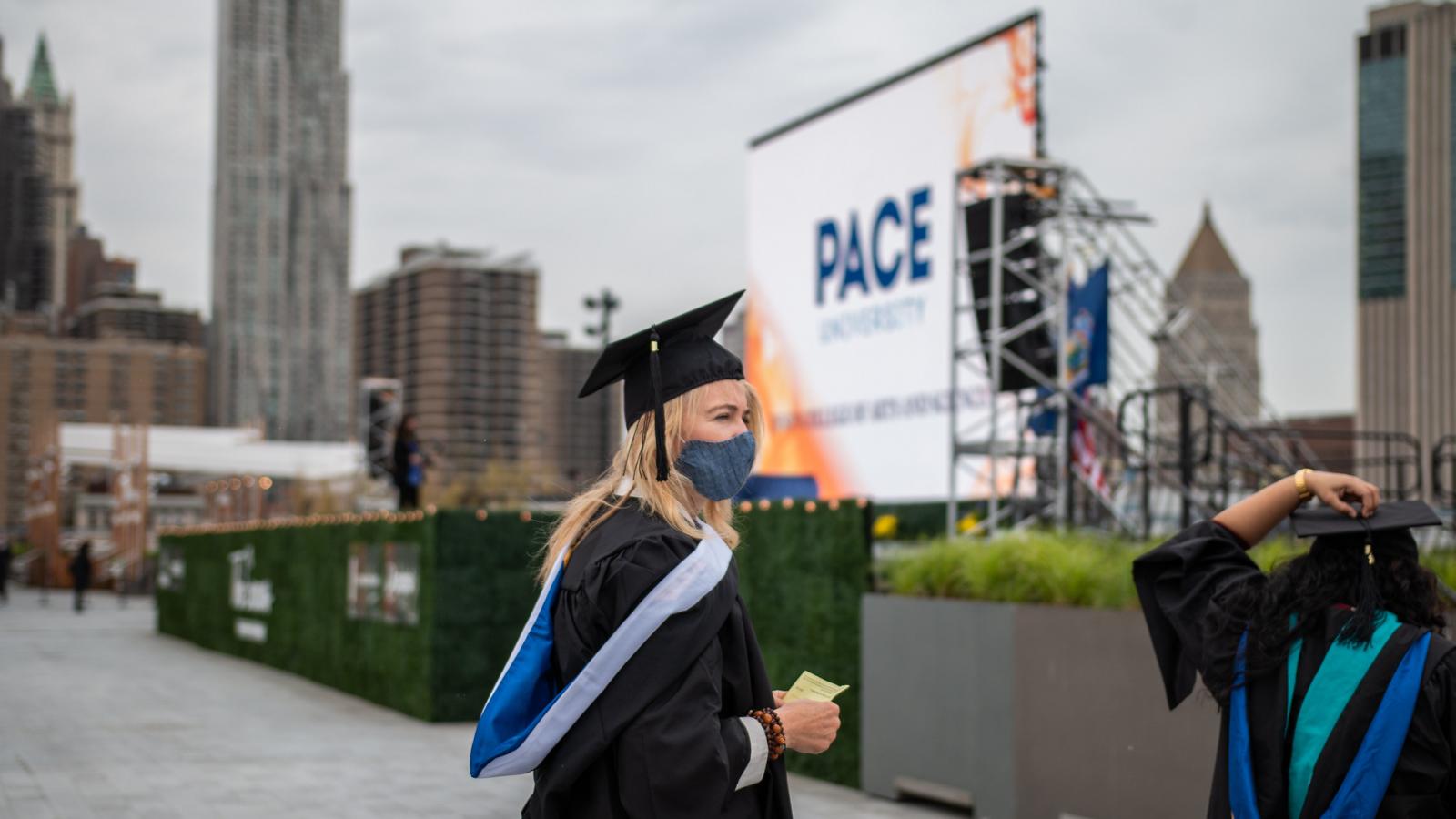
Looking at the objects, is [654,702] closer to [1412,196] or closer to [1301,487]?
[1301,487]

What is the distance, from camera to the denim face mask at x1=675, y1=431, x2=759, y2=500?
2.72 metres

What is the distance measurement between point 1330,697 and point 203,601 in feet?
74.4

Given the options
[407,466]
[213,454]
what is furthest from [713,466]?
[213,454]

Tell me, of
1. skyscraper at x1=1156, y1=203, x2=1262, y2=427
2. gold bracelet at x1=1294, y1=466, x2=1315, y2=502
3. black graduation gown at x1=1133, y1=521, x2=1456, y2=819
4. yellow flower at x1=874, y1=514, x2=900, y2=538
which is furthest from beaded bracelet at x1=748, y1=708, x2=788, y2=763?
skyscraper at x1=1156, y1=203, x2=1262, y2=427

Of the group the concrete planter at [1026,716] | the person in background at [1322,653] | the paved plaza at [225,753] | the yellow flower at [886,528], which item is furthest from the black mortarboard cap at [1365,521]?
the yellow flower at [886,528]

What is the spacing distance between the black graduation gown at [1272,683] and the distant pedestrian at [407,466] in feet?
45.6

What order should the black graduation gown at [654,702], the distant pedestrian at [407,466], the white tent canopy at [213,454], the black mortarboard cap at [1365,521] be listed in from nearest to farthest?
the black graduation gown at [654,702] < the black mortarboard cap at [1365,521] < the distant pedestrian at [407,466] < the white tent canopy at [213,454]

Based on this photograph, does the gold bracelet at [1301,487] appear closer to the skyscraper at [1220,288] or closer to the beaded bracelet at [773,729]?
the beaded bracelet at [773,729]

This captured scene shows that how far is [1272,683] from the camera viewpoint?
2949 millimetres

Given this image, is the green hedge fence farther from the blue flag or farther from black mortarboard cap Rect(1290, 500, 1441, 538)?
the blue flag

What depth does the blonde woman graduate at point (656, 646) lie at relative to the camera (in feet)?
7.88

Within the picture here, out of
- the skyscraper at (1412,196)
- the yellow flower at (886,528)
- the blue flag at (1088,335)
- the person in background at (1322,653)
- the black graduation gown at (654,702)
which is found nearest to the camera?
the black graduation gown at (654,702)

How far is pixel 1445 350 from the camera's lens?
109 metres

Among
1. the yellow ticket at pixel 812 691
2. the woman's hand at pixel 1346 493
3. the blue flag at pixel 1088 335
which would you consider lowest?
the yellow ticket at pixel 812 691
